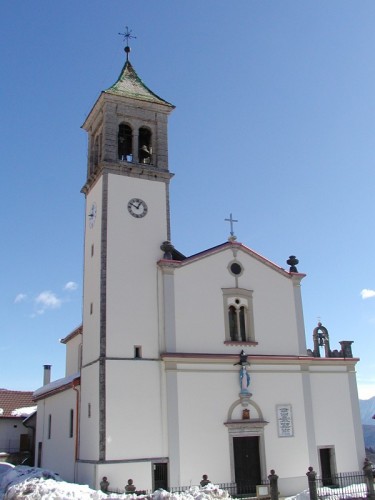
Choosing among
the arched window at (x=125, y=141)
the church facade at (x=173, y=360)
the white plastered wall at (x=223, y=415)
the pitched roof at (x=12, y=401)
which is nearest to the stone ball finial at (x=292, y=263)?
the church facade at (x=173, y=360)

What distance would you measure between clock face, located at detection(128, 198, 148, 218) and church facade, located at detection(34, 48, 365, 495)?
1.8 inches

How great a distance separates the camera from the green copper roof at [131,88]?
26484 mm

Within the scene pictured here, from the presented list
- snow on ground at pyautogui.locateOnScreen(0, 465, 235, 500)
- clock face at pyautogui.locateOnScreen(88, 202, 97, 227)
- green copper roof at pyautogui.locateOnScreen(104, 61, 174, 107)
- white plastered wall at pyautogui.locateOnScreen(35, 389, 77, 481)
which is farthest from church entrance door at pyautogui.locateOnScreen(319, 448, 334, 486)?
green copper roof at pyautogui.locateOnScreen(104, 61, 174, 107)

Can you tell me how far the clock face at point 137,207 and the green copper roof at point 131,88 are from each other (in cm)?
508

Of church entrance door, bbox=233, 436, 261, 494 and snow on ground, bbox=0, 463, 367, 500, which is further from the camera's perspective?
church entrance door, bbox=233, 436, 261, 494

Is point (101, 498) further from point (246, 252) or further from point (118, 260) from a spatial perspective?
point (246, 252)

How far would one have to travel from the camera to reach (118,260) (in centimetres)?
2355

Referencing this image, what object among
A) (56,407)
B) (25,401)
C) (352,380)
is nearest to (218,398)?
(352,380)

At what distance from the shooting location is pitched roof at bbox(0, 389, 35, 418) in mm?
40000

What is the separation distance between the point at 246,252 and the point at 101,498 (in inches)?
480

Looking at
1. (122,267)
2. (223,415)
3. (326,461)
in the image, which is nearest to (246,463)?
(223,415)

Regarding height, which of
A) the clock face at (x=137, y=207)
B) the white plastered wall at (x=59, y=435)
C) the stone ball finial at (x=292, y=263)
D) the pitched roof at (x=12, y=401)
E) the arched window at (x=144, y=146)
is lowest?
the white plastered wall at (x=59, y=435)

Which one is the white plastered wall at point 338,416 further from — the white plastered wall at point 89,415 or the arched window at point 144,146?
the arched window at point 144,146

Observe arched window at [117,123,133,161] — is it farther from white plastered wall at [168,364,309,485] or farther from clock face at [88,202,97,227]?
white plastered wall at [168,364,309,485]
